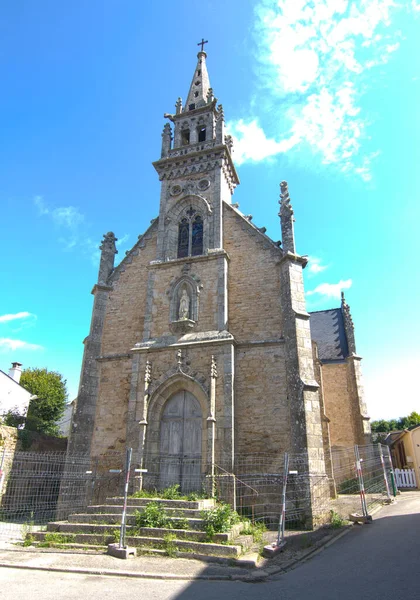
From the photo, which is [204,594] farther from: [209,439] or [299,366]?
[299,366]

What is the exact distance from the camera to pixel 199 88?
1970cm

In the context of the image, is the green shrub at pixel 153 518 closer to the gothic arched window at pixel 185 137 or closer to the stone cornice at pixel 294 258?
the stone cornice at pixel 294 258

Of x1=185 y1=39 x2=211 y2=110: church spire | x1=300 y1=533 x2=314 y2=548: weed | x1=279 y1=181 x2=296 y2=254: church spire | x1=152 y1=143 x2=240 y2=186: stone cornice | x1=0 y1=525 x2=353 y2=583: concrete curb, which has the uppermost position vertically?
x1=185 y1=39 x2=211 y2=110: church spire

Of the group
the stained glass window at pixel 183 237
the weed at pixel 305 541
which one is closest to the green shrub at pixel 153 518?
the weed at pixel 305 541

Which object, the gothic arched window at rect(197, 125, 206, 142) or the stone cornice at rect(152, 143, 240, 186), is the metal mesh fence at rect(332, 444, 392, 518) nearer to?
the stone cornice at rect(152, 143, 240, 186)

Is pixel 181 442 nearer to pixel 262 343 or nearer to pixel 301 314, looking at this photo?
pixel 262 343

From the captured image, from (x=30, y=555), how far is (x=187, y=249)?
11.1m

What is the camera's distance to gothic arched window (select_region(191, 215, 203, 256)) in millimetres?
15859

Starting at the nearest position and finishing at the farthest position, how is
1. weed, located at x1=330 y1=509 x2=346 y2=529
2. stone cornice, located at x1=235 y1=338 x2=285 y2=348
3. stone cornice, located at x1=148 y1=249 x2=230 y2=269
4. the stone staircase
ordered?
1. the stone staircase
2. weed, located at x1=330 y1=509 x2=346 y2=529
3. stone cornice, located at x1=235 y1=338 x2=285 y2=348
4. stone cornice, located at x1=148 y1=249 x2=230 y2=269

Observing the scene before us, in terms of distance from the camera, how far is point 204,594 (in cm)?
573

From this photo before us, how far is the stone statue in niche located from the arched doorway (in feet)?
8.71

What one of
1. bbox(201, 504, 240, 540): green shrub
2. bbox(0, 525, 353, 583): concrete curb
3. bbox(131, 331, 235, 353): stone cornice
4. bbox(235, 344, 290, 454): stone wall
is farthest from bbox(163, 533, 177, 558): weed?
bbox(131, 331, 235, 353): stone cornice

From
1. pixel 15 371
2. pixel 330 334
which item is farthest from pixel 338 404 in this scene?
pixel 15 371

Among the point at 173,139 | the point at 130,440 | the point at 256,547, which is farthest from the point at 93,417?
the point at 173,139
